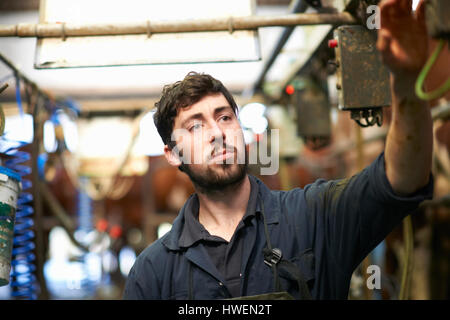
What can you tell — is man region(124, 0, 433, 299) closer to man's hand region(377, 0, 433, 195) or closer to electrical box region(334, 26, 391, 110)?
man's hand region(377, 0, 433, 195)

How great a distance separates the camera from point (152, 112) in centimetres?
263

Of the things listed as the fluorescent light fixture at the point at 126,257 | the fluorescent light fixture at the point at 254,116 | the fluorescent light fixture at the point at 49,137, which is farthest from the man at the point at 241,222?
the fluorescent light fixture at the point at 126,257

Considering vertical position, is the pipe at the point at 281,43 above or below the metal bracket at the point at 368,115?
above

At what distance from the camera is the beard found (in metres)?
1.81

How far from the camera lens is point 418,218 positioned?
198 inches

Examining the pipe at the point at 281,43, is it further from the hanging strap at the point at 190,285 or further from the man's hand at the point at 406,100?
the hanging strap at the point at 190,285

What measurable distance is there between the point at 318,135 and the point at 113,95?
2.86 metres

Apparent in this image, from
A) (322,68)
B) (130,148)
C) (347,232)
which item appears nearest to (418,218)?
(322,68)

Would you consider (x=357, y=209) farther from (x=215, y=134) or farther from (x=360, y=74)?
(x=360, y=74)

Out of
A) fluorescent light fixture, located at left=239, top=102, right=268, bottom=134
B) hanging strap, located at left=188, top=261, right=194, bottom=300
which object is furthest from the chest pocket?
fluorescent light fixture, located at left=239, top=102, right=268, bottom=134

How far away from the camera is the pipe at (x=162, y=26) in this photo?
7.15 ft

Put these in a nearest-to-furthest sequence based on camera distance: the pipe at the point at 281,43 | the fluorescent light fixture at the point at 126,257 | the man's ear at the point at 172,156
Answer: the man's ear at the point at 172,156 < the pipe at the point at 281,43 < the fluorescent light fixture at the point at 126,257

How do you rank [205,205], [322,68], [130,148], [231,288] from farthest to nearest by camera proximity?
[130,148], [322,68], [205,205], [231,288]
